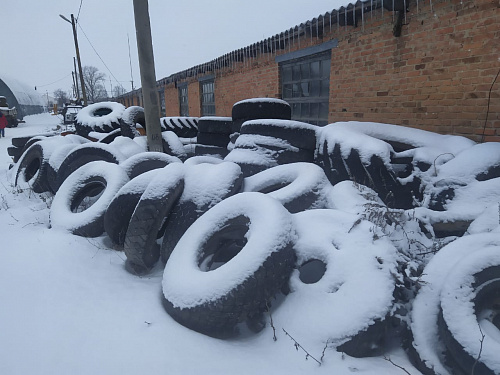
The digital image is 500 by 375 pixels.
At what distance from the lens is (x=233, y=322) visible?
6.26ft

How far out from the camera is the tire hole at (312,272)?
7.68 feet

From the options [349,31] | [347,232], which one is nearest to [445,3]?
[349,31]

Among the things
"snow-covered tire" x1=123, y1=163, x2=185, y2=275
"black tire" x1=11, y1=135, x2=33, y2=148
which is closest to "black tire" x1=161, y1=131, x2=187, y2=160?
"snow-covered tire" x1=123, y1=163, x2=185, y2=275

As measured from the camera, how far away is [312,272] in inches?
93.9

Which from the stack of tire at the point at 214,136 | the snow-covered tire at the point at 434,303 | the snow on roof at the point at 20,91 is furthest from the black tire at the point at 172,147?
the snow on roof at the point at 20,91

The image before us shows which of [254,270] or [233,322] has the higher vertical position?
[254,270]

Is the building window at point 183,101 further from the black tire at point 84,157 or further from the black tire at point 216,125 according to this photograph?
the black tire at point 84,157

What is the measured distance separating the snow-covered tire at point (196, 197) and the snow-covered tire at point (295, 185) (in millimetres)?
420

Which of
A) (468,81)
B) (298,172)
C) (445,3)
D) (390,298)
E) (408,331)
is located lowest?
(408,331)

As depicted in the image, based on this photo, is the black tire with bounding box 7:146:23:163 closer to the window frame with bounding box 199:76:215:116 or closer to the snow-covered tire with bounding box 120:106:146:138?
the snow-covered tire with bounding box 120:106:146:138

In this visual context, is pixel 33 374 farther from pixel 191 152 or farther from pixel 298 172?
pixel 191 152

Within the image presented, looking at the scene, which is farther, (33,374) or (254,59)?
(254,59)

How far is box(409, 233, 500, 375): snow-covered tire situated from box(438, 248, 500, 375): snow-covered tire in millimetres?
15

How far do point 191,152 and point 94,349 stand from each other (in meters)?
4.41
